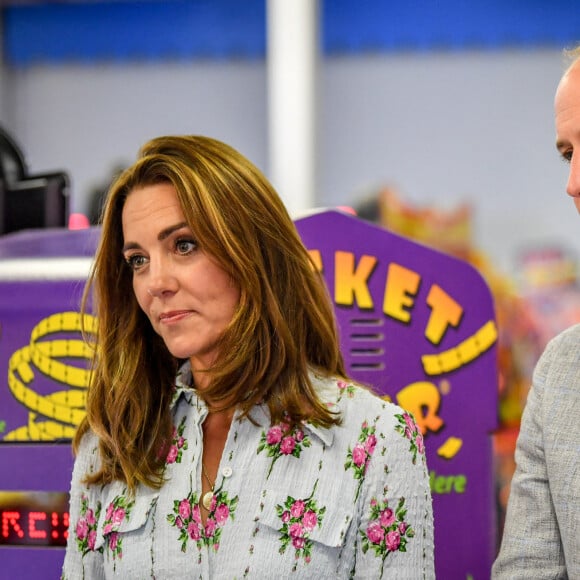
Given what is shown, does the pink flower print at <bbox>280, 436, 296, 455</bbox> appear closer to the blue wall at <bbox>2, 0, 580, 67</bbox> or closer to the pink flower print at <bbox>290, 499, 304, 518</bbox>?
the pink flower print at <bbox>290, 499, 304, 518</bbox>

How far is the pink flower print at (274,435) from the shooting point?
3.97 feet

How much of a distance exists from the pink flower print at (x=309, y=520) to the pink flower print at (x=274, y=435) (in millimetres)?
105

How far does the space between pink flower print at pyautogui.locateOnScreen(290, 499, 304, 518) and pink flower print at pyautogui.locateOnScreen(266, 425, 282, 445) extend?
0.28ft

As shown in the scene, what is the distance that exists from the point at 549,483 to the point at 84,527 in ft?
2.05

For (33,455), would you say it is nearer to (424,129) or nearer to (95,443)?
(95,443)

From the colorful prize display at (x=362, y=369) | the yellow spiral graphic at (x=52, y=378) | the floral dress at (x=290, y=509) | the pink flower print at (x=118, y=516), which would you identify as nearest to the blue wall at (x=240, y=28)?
the colorful prize display at (x=362, y=369)

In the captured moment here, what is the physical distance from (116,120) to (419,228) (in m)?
1.32

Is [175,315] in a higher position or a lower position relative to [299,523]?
higher

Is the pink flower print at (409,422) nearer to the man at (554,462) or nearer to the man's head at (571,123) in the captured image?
the man at (554,462)

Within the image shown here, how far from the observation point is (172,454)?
1255mm

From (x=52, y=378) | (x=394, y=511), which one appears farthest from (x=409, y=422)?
(x=52, y=378)

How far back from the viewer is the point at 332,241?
4.98 feet

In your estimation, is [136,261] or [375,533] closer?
[375,533]

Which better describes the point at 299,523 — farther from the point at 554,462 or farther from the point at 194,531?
the point at 554,462
